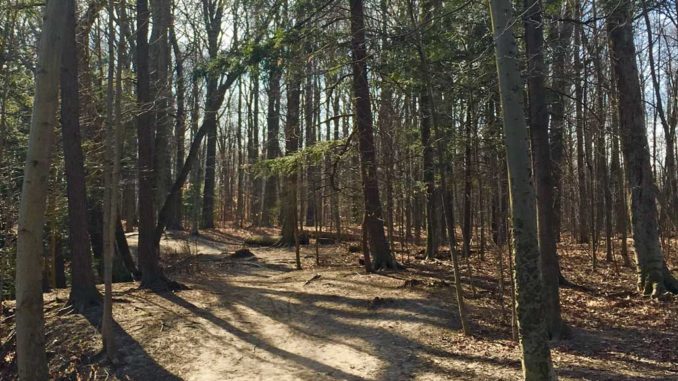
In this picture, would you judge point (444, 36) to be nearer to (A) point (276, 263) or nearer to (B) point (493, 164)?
(B) point (493, 164)

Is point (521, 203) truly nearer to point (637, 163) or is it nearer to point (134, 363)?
point (134, 363)

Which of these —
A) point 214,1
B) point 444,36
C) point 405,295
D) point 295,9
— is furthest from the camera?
point 214,1

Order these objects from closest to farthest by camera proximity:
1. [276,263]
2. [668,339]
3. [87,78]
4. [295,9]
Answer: [668,339] → [295,9] → [87,78] → [276,263]

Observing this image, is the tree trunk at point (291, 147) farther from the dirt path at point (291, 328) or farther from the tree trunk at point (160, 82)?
the tree trunk at point (160, 82)

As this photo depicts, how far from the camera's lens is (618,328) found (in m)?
8.88

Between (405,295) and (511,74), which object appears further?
(405,295)

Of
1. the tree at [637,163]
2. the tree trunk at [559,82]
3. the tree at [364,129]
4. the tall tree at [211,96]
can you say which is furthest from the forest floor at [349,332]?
the tall tree at [211,96]

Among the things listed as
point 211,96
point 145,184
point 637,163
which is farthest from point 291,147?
point 637,163

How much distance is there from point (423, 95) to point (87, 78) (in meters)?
8.23

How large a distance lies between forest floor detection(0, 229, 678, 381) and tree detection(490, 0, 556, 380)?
1.58 m

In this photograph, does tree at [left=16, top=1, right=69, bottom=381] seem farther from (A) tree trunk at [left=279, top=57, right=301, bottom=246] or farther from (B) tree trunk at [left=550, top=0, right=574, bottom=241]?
(B) tree trunk at [left=550, top=0, right=574, bottom=241]

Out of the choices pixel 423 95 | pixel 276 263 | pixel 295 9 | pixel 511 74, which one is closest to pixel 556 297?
pixel 511 74

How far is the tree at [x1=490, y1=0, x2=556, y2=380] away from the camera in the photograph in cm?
511

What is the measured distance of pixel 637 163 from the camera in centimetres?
1086
